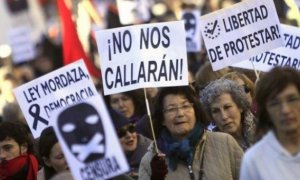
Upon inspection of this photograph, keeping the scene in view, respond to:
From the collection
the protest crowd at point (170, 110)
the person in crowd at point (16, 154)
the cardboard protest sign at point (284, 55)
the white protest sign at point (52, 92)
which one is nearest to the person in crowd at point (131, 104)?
the protest crowd at point (170, 110)

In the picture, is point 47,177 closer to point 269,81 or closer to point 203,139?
point 203,139

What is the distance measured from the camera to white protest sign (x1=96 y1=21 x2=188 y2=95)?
9078 mm

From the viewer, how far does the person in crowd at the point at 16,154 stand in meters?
8.71

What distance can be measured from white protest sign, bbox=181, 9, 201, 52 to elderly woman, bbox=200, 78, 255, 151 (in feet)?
23.0

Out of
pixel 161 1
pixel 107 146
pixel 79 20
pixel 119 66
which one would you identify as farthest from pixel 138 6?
pixel 107 146

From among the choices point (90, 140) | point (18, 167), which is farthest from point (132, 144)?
point (90, 140)

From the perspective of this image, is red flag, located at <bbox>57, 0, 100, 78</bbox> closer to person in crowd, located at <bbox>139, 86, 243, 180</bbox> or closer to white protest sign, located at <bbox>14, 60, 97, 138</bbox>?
white protest sign, located at <bbox>14, 60, 97, 138</bbox>

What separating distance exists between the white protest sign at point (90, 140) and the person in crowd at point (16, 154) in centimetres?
201

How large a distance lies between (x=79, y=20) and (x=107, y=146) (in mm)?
10868

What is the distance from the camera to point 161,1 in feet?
90.2

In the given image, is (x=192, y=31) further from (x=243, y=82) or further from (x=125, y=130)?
(x=125, y=130)

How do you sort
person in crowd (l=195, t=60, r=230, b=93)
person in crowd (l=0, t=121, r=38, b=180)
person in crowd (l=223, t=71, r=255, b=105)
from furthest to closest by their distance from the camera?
person in crowd (l=195, t=60, r=230, b=93) → person in crowd (l=223, t=71, r=255, b=105) → person in crowd (l=0, t=121, r=38, b=180)

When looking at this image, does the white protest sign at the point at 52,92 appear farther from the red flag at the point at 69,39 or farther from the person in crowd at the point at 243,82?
the red flag at the point at 69,39

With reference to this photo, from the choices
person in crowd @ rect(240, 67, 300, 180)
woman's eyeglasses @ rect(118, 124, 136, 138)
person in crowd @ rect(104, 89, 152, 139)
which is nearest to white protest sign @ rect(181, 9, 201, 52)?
person in crowd @ rect(104, 89, 152, 139)
